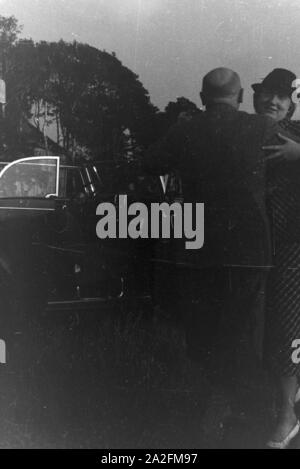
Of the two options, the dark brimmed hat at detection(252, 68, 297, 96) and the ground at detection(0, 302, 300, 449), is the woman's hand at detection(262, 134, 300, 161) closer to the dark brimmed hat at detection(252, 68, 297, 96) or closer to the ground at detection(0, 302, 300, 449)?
the dark brimmed hat at detection(252, 68, 297, 96)

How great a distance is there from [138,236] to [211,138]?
0.52 meters

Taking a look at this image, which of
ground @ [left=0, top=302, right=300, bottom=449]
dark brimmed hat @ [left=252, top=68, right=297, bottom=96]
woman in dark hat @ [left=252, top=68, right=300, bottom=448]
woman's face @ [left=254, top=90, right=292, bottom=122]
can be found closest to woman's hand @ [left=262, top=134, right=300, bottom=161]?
woman in dark hat @ [left=252, top=68, right=300, bottom=448]

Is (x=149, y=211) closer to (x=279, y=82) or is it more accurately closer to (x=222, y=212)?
(x=222, y=212)

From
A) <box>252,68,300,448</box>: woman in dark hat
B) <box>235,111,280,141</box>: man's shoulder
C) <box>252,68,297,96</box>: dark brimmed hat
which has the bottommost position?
<box>252,68,300,448</box>: woman in dark hat

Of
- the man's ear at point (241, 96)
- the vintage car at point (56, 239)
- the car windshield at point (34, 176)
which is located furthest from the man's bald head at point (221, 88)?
the car windshield at point (34, 176)

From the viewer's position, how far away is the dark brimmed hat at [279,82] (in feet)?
Result: 14.3

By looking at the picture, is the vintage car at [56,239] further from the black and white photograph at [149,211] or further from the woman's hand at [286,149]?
the woman's hand at [286,149]

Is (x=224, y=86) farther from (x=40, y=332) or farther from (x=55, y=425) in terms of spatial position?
(x=55, y=425)

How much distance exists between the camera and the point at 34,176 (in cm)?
436

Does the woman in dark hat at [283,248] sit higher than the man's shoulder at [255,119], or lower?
lower

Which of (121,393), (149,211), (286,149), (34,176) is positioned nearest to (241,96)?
(286,149)

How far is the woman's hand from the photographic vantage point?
4.32m

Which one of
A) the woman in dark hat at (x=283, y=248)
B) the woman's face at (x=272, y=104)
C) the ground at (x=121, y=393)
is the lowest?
the ground at (x=121, y=393)

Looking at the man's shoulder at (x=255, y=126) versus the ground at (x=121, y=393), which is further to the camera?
the ground at (x=121, y=393)
